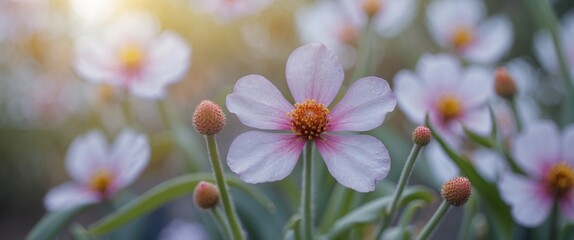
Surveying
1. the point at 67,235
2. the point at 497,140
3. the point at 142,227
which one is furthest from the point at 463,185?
the point at 67,235

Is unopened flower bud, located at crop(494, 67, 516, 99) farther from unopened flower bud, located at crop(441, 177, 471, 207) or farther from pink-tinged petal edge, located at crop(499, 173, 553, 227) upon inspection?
unopened flower bud, located at crop(441, 177, 471, 207)

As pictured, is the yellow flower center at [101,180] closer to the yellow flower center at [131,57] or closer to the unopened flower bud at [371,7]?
the yellow flower center at [131,57]

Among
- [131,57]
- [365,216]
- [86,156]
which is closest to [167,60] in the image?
[131,57]

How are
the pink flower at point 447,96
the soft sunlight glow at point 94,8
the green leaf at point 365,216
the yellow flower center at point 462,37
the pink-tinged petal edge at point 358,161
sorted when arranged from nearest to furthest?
the pink-tinged petal edge at point 358,161 → the green leaf at point 365,216 → the pink flower at point 447,96 → the yellow flower center at point 462,37 → the soft sunlight glow at point 94,8

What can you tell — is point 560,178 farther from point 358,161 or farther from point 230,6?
point 230,6

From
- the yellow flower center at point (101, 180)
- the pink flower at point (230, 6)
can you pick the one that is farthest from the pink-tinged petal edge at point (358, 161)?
the pink flower at point (230, 6)

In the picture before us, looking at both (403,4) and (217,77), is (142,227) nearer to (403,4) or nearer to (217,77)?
(403,4)

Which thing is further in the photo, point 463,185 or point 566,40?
point 566,40
